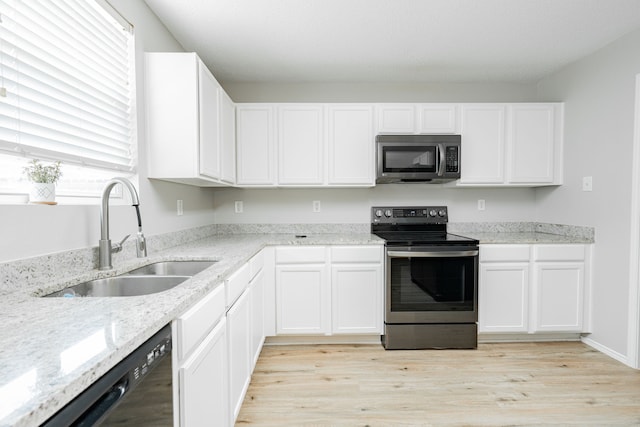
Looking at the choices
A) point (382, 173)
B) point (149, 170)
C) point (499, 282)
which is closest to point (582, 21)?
point (382, 173)

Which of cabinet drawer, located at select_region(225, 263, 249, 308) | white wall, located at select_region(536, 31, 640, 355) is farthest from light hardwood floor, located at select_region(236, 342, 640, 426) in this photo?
cabinet drawer, located at select_region(225, 263, 249, 308)

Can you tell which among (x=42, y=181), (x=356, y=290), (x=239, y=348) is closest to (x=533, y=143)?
(x=356, y=290)

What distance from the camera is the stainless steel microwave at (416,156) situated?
9.26 feet

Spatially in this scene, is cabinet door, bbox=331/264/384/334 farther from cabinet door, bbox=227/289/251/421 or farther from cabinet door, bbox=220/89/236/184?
cabinet door, bbox=220/89/236/184

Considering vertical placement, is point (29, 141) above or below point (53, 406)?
above

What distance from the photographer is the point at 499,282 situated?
269 cm

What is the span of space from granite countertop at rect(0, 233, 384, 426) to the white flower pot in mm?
283

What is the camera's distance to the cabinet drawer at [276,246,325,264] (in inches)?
105

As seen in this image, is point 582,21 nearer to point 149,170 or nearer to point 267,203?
point 267,203

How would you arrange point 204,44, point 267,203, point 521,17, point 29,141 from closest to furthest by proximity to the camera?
point 29,141
point 521,17
point 204,44
point 267,203

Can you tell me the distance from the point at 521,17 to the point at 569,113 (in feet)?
4.02

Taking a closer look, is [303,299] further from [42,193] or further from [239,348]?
[42,193]

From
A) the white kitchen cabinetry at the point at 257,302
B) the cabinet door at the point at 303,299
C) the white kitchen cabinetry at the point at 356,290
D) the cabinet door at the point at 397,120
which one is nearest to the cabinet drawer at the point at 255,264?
the white kitchen cabinetry at the point at 257,302

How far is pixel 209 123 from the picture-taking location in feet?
7.19
